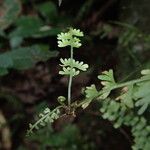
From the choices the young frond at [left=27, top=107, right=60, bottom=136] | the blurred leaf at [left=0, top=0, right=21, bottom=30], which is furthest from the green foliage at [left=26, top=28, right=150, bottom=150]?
the blurred leaf at [left=0, top=0, right=21, bottom=30]

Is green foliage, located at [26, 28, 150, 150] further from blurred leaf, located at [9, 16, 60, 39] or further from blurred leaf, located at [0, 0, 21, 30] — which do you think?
blurred leaf, located at [0, 0, 21, 30]

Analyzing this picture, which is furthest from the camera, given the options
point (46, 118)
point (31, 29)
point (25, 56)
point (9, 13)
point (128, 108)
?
point (9, 13)

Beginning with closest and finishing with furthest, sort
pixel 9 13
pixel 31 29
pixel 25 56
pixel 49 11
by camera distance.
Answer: pixel 25 56, pixel 31 29, pixel 9 13, pixel 49 11

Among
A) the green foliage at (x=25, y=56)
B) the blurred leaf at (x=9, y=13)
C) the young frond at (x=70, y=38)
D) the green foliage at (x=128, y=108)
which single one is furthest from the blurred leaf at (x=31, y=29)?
the young frond at (x=70, y=38)

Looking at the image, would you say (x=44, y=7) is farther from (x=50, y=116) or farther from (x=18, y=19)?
(x=50, y=116)

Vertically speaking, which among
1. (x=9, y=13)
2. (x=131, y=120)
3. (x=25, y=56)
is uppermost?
(x=9, y=13)

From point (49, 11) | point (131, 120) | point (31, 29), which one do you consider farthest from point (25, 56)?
point (49, 11)

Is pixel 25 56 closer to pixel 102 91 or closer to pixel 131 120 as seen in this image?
pixel 131 120

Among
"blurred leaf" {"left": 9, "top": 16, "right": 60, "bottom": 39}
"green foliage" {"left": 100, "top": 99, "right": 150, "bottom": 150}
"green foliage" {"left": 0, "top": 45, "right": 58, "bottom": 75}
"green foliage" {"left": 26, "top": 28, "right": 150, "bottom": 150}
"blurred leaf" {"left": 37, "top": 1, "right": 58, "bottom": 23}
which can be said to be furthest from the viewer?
"blurred leaf" {"left": 37, "top": 1, "right": 58, "bottom": 23}
